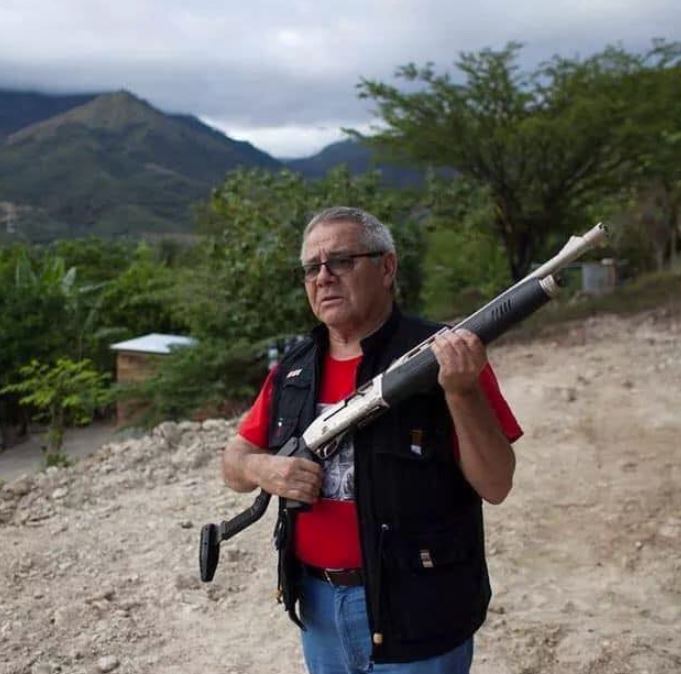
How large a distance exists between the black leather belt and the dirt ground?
59.9 inches

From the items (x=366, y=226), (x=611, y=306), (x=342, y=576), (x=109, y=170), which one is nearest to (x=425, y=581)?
(x=342, y=576)

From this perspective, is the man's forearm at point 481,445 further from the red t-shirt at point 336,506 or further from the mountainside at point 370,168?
the mountainside at point 370,168

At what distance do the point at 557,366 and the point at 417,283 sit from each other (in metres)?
6.79

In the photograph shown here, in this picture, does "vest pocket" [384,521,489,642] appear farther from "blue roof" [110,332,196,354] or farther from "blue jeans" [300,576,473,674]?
"blue roof" [110,332,196,354]

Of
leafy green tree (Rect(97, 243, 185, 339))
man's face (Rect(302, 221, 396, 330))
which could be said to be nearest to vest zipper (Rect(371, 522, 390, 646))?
man's face (Rect(302, 221, 396, 330))

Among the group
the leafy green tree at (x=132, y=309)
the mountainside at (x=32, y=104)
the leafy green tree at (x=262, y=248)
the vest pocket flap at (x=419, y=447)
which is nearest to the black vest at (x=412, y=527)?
the vest pocket flap at (x=419, y=447)

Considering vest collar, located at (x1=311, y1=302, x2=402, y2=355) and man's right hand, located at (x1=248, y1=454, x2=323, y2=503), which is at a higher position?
vest collar, located at (x1=311, y1=302, x2=402, y2=355)

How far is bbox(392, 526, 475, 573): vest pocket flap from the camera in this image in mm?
1729

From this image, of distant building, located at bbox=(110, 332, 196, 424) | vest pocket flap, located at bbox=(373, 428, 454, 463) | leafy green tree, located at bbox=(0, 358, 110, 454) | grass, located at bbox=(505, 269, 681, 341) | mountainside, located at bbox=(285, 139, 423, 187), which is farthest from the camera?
mountainside, located at bbox=(285, 139, 423, 187)

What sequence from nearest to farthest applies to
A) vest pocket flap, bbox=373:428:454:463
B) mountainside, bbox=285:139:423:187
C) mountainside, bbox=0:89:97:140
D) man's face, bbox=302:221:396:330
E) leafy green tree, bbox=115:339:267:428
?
1. vest pocket flap, bbox=373:428:454:463
2. man's face, bbox=302:221:396:330
3. leafy green tree, bbox=115:339:267:428
4. mountainside, bbox=285:139:423:187
5. mountainside, bbox=0:89:97:140

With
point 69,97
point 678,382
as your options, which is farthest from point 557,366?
point 69,97

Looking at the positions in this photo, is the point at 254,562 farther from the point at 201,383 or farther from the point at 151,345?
the point at 151,345

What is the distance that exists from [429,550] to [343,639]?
31 centimetres

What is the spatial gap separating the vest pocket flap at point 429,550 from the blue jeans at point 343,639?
147mm
